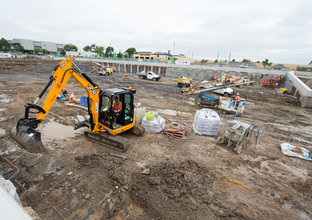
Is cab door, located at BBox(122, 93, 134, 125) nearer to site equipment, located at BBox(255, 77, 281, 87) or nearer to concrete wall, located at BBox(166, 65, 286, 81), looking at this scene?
site equipment, located at BBox(255, 77, 281, 87)

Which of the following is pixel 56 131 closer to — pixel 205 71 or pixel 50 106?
pixel 50 106

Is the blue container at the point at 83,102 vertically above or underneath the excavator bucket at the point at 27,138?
underneath

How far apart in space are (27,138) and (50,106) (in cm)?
106

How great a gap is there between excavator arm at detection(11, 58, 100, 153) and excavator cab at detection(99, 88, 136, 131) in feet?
1.01

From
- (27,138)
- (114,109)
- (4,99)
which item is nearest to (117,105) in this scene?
(114,109)

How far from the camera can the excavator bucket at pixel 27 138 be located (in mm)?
4137

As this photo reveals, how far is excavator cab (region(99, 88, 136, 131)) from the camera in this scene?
5.98 m

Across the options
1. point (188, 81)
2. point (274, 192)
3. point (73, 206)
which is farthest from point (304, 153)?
point (188, 81)

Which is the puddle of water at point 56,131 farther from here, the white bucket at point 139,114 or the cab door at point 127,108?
the white bucket at point 139,114

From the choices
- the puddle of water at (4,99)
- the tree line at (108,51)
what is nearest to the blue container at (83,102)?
the puddle of water at (4,99)

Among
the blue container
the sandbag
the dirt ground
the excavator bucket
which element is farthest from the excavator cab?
the blue container

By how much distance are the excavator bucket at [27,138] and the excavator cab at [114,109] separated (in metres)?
2.36

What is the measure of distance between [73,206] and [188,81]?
20066mm

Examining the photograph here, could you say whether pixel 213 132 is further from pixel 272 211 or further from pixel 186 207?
pixel 186 207
